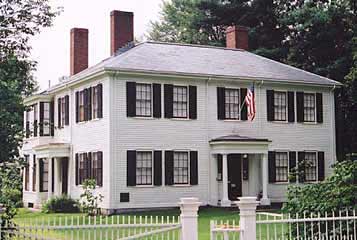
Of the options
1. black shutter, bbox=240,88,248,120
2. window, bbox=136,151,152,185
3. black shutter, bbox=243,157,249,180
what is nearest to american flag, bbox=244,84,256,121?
black shutter, bbox=240,88,248,120

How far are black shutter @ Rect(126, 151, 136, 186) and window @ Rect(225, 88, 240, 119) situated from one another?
5158 mm

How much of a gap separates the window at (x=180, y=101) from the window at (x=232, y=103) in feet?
6.99

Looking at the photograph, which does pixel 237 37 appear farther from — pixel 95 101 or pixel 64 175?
pixel 64 175

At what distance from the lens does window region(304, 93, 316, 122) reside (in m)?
31.3

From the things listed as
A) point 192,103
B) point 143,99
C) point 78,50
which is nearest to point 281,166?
point 192,103

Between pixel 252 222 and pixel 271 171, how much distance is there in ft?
63.2

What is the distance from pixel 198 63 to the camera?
2978 cm

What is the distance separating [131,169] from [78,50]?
994cm

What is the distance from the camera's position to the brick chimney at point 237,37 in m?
35.0

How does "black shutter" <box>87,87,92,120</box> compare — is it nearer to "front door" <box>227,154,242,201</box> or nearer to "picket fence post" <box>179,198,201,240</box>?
"front door" <box>227,154,242,201</box>

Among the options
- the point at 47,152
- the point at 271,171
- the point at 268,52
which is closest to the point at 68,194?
the point at 47,152

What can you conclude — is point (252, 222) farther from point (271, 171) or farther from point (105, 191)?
point (271, 171)

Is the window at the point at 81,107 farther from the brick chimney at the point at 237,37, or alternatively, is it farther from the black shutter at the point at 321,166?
the black shutter at the point at 321,166

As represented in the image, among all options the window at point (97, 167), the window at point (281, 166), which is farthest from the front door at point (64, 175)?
the window at point (281, 166)
